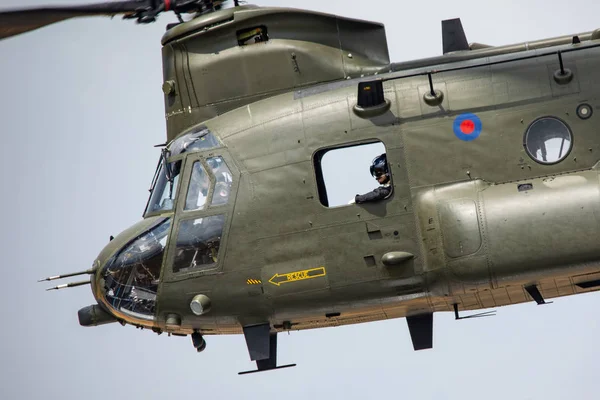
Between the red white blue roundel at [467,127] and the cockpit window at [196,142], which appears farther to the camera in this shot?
Answer: the cockpit window at [196,142]

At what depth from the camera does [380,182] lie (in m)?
13.1

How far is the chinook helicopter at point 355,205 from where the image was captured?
40.9 feet

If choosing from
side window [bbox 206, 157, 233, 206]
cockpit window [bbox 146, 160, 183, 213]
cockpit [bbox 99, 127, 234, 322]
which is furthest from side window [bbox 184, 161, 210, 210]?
cockpit window [bbox 146, 160, 183, 213]

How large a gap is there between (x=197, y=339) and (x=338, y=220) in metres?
2.50

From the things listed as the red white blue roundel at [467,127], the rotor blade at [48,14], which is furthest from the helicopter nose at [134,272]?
the red white blue roundel at [467,127]

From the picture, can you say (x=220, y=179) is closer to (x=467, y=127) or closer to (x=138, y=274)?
(x=138, y=274)

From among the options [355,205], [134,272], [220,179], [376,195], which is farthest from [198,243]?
[376,195]

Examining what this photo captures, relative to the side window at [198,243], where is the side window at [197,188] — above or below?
above

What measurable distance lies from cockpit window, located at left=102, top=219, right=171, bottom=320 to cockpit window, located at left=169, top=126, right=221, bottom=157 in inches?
36.1

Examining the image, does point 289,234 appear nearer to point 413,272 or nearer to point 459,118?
point 413,272

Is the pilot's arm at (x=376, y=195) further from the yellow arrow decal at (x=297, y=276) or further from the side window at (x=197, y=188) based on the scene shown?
the side window at (x=197, y=188)

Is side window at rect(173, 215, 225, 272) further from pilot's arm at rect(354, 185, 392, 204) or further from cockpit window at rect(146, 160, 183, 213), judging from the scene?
pilot's arm at rect(354, 185, 392, 204)

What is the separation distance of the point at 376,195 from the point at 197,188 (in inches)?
87.0

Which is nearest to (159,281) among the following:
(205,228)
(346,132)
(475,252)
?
(205,228)
